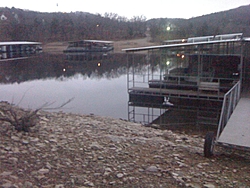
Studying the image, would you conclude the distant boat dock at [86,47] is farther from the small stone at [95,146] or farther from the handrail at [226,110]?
the small stone at [95,146]

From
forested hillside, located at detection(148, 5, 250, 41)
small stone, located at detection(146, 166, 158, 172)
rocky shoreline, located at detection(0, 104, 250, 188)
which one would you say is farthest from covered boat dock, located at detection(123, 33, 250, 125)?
forested hillside, located at detection(148, 5, 250, 41)

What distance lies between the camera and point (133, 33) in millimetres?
70438

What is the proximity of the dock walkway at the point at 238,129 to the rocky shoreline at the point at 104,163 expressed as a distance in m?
0.27

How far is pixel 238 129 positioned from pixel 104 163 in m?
3.90

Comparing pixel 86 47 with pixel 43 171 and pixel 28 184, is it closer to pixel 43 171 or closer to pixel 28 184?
pixel 43 171

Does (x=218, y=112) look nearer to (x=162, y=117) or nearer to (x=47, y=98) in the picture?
(x=162, y=117)

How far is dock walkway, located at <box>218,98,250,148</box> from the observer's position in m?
6.09

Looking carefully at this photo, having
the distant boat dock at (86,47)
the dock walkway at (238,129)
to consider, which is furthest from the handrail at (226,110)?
the distant boat dock at (86,47)

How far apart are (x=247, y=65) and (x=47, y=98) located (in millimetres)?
10093

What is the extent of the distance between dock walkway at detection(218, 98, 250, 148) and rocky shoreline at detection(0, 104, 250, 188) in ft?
0.87

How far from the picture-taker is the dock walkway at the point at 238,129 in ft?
20.0

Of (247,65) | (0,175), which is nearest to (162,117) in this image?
(247,65)

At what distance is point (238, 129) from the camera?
23.2 ft

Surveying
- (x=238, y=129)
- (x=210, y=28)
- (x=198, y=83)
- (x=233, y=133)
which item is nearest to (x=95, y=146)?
(x=233, y=133)
